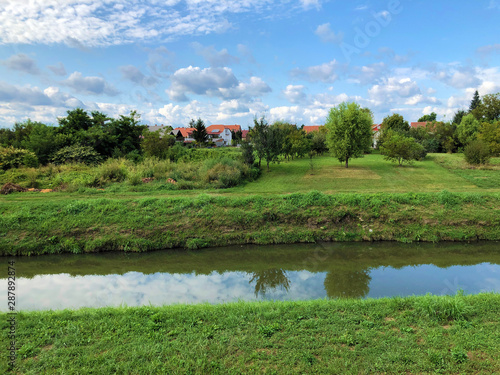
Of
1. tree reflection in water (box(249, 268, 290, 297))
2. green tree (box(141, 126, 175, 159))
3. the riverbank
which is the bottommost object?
tree reflection in water (box(249, 268, 290, 297))

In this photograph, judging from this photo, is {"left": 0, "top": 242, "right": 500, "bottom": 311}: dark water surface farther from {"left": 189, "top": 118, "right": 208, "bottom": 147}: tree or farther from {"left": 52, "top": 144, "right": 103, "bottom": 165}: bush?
{"left": 189, "top": 118, "right": 208, "bottom": 147}: tree

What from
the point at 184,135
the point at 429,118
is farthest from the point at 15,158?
the point at 429,118

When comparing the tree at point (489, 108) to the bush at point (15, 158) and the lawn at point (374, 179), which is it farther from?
the bush at point (15, 158)

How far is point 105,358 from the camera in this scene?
4.97 meters

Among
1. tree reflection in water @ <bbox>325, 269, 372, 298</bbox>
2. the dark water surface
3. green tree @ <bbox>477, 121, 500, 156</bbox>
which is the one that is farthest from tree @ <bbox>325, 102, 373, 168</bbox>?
tree reflection in water @ <bbox>325, 269, 372, 298</bbox>

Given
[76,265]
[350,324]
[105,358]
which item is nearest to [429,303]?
[350,324]

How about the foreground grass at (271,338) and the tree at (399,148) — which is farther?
the tree at (399,148)

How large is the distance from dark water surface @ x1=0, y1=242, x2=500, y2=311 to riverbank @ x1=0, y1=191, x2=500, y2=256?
1.97 feet

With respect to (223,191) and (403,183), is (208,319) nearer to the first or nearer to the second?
(223,191)

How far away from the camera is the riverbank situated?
1315 centimetres

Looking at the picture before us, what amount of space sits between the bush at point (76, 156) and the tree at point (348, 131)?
22.6 m

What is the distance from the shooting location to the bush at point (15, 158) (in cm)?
2372

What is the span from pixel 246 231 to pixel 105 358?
9.21m

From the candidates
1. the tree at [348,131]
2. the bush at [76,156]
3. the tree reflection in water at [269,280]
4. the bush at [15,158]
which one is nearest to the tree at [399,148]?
the tree at [348,131]
